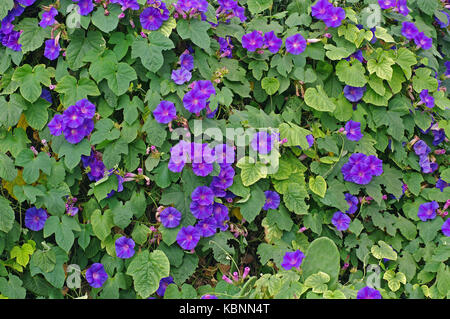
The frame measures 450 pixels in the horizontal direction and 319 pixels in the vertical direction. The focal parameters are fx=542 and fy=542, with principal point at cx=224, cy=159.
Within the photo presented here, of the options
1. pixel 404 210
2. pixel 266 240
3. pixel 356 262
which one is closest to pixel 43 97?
pixel 266 240

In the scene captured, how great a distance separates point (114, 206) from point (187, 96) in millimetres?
641

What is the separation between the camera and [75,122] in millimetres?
2529

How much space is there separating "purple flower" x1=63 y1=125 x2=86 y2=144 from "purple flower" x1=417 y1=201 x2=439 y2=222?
1.87 metres

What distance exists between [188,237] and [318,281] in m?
0.64

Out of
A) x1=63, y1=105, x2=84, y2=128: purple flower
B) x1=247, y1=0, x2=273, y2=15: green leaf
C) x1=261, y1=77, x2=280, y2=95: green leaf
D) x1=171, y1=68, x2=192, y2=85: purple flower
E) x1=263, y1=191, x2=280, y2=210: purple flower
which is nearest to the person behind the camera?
x1=63, y1=105, x2=84, y2=128: purple flower

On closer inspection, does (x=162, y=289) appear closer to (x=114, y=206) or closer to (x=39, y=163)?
(x=114, y=206)

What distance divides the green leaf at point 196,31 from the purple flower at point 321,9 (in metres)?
0.62

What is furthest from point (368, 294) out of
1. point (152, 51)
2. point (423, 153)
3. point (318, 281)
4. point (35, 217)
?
point (35, 217)

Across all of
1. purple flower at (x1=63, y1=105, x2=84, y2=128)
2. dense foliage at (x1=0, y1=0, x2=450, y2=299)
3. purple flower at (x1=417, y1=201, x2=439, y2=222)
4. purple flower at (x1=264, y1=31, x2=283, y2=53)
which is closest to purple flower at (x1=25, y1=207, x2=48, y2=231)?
dense foliage at (x1=0, y1=0, x2=450, y2=299)

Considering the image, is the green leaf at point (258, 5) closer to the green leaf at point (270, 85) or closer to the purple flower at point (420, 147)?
the green leaf at point (270, 85)

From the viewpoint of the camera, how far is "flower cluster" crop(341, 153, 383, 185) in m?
2.87

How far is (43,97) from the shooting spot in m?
2.67

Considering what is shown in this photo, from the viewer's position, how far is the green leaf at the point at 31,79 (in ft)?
8.46

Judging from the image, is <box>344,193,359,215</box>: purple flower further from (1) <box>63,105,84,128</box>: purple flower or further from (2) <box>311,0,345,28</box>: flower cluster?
(1) <box>63,105,84,128</box>: purple flower
